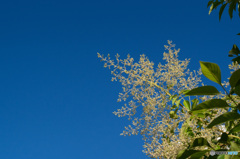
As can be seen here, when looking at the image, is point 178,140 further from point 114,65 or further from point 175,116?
point 114,65

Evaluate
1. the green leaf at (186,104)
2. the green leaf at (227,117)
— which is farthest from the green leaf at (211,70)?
the green leaf at (186,104)

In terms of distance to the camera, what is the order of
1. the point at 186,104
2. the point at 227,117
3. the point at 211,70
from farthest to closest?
the point at 186,104 < the point at 227,117 < the point at 211,70

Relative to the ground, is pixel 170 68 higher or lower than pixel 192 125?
higher

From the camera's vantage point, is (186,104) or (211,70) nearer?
(211,70)

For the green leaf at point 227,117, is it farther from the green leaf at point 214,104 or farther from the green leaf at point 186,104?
the green leaf at point 186,104

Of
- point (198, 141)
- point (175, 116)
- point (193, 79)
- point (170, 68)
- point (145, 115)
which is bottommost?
point (198, 141)

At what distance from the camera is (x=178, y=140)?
1.62m

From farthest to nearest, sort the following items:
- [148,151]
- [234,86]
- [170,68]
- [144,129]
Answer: [170,68] → [144,129] → [148,151] → [234,86]

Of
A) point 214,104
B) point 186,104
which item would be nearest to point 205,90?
point 214,104

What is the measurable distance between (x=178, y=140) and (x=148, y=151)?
36 cm

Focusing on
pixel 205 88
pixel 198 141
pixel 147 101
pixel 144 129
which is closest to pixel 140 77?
pixel 147 101

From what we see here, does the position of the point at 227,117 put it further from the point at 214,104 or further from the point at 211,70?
the point at 211,70

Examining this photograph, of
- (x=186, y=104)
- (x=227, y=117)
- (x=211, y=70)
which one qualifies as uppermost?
(x=186, y=104)

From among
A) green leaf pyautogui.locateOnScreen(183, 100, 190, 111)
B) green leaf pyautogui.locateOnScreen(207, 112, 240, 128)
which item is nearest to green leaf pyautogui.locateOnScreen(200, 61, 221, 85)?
green leaf pyautogui.locateOnScreen(207, 112, 240, 128)
